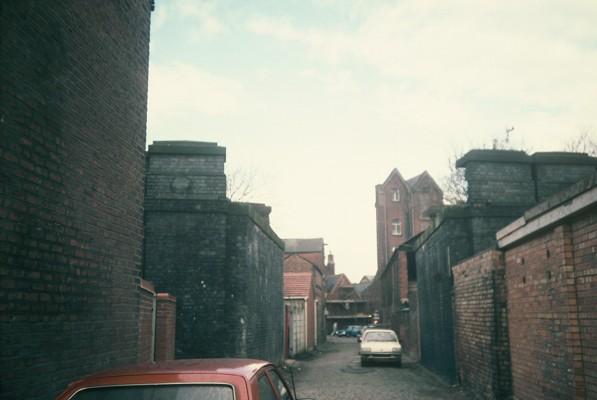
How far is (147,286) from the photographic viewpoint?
873 centimetres

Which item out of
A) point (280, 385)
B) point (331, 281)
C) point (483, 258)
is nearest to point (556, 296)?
point (483, 258)

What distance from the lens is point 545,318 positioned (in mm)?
7344

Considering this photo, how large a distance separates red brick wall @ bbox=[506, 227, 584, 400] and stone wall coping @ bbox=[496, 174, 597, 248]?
0.16m

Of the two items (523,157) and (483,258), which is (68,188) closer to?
(483,258)

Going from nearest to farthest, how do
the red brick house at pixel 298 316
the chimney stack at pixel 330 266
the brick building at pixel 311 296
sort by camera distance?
the red brick house at pixel 298 316, the brick building at pixel 311 296, the chimney stack at pixel 330 266

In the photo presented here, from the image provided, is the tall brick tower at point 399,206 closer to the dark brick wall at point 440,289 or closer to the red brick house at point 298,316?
the red brick house at point 298,316

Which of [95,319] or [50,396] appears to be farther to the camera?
[95,319]

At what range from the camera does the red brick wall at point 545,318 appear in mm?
6465

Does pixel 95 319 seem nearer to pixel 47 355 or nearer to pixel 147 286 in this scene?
pixel 47 355

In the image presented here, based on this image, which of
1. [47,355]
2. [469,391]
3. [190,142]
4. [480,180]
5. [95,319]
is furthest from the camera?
[480,180]

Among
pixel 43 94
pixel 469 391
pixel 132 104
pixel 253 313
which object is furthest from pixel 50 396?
pixel 469 391

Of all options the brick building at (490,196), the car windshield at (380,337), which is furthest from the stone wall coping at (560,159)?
the car windshield at (380,337)

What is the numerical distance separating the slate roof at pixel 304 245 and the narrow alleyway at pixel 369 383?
150 feet

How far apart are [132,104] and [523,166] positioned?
426 inches
